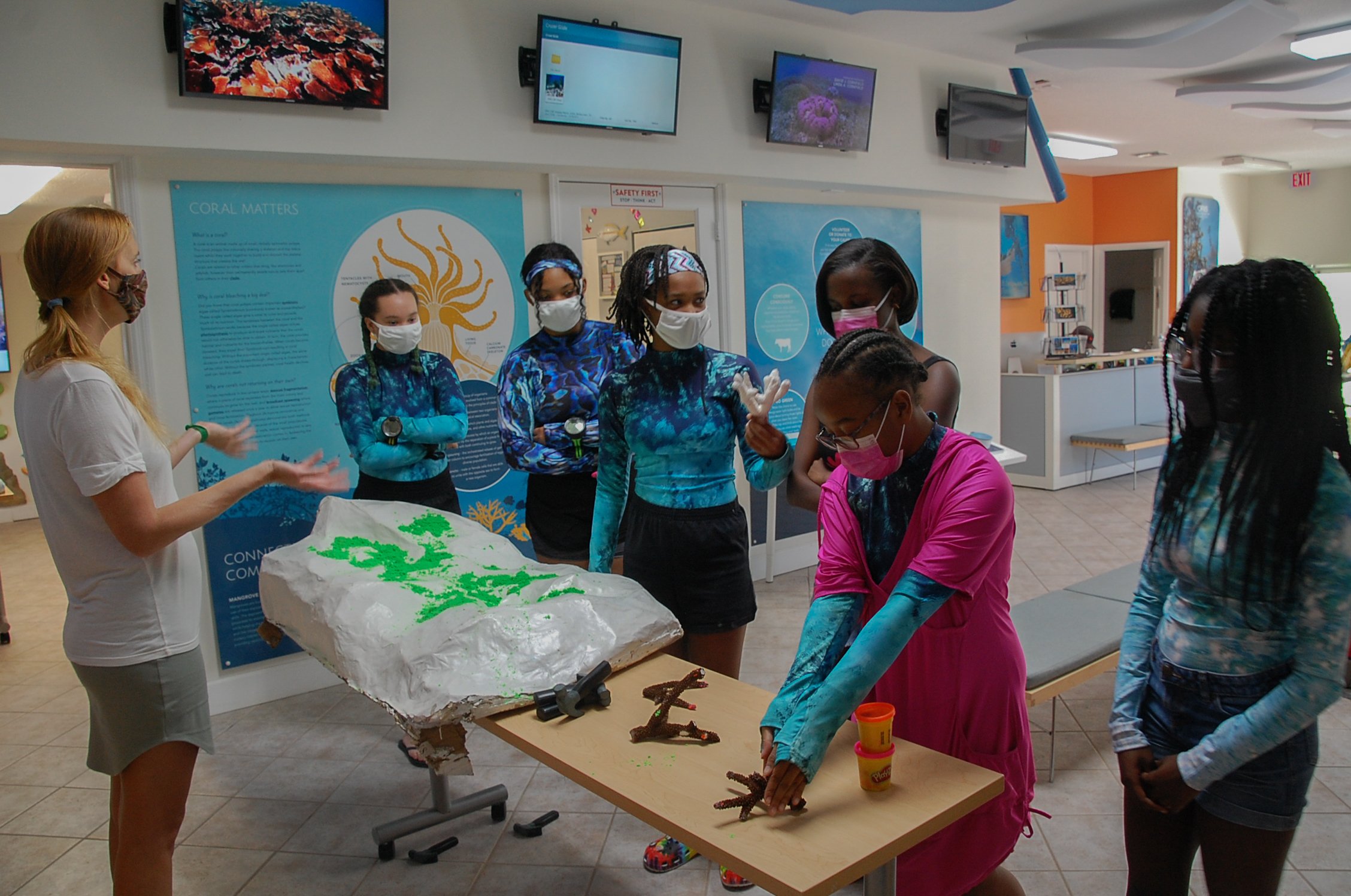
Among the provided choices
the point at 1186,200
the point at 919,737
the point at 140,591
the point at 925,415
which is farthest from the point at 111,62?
the point at 1186,200

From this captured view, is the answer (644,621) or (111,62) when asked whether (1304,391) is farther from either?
(111,62)

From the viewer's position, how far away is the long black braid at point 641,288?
237 centimetres

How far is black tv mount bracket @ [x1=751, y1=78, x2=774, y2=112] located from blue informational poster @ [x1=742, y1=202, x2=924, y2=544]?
1.88 ft

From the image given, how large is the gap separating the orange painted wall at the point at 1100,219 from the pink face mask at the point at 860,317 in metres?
8.74

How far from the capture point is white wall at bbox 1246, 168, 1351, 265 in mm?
11844

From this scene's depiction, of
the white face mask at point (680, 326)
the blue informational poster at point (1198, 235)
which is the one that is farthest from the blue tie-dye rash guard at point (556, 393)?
the blue informational poster at point (1198, 235)

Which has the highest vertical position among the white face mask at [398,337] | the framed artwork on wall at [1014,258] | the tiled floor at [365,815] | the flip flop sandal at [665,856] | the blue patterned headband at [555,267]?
the framed artwork on wall at [1014,258]

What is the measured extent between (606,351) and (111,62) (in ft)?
6.74

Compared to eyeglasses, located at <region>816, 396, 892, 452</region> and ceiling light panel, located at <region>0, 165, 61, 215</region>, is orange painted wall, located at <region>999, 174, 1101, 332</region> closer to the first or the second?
ceiling light panel, located at <region>0, 165, 61, 215</region>

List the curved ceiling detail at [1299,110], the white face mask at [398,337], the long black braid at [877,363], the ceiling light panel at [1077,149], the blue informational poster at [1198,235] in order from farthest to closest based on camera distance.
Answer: the blue informational poster at [1198,235], the ceiling light panel at [1077,149], the curved ceiling detail at [1299,110], the white face mask at [398,337], the long black braid at [877,363]

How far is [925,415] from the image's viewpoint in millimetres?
1606

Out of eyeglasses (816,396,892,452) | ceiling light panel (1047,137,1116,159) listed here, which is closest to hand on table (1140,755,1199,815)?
eyeglasses (816,396,892,452)

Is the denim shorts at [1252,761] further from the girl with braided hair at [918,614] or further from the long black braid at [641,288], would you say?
the long black braid at [641,288]

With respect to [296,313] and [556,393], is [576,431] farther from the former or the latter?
[296,313]
